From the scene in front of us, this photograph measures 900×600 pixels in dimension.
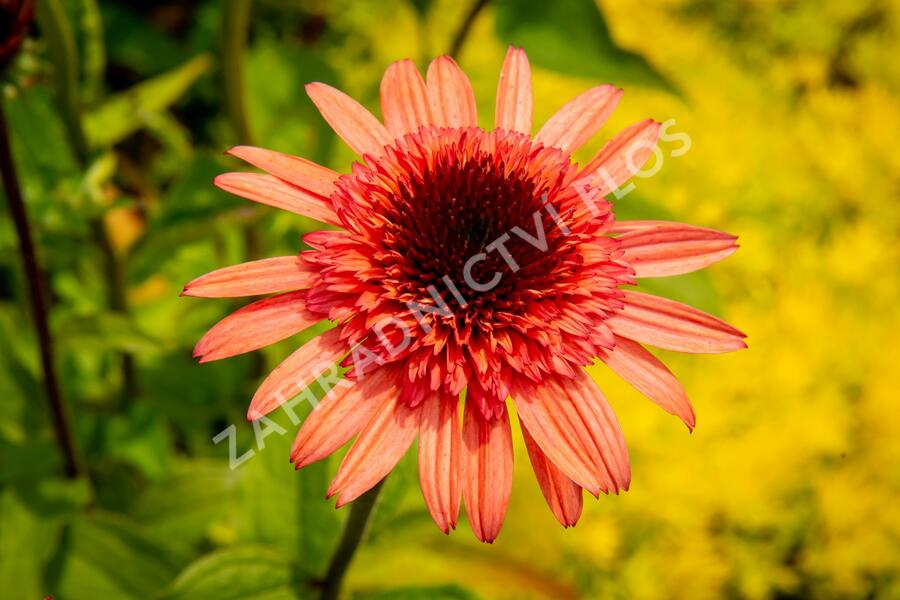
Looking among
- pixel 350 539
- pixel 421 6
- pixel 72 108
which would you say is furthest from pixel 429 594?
pixel 421 6

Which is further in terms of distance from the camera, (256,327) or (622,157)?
(622,157)

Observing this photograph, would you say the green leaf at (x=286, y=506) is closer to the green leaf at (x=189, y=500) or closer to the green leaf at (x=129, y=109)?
the green leaf at (x=189, y=500)

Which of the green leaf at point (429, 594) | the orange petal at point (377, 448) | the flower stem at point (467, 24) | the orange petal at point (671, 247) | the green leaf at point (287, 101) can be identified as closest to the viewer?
the orange petal at point (377, 448)

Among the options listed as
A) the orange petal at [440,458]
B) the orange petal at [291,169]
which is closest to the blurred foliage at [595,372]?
the orange petal at [440,458]

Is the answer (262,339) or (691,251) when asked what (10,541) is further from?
(691,251)

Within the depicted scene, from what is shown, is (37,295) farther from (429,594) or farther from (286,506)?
(429,594)

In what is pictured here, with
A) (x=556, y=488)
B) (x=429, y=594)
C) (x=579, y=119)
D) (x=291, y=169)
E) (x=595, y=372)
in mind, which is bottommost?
(x=595, y=372)
